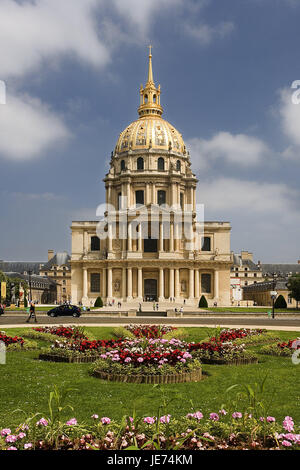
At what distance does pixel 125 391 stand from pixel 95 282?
71.7m

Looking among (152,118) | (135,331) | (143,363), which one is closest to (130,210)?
(152,118)

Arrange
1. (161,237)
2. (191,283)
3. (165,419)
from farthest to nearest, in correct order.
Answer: (191,283) < (161,237) < (165,419)

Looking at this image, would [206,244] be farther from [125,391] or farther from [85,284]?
[125,391]

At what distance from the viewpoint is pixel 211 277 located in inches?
3204

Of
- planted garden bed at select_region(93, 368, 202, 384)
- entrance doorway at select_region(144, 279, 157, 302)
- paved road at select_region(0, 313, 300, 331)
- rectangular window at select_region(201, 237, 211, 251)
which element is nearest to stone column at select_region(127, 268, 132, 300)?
entrance doorway at select_region(144, 279, 157, 302)

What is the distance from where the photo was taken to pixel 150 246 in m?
81.3

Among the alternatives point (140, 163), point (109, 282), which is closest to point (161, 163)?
point (140, 163)

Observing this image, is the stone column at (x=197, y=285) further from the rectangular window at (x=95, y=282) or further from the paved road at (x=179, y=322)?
the paved road at (x=179, y=322)

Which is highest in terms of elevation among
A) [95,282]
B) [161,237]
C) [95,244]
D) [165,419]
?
[161,237]

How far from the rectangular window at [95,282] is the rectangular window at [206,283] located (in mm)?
18837

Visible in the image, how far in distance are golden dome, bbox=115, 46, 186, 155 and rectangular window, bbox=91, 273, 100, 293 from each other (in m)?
26.8

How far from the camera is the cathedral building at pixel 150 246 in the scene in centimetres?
7912

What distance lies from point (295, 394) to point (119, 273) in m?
69.8

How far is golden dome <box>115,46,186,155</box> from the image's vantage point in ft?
300
